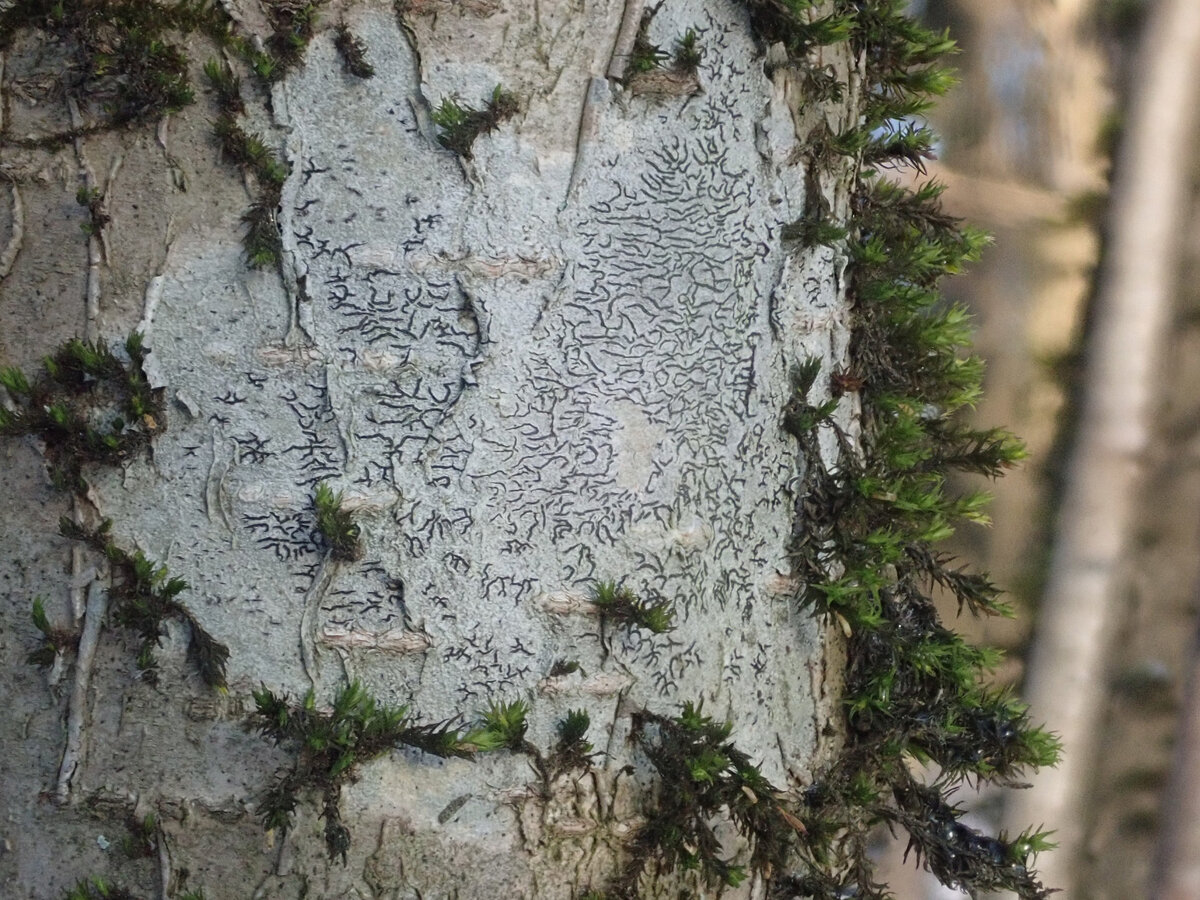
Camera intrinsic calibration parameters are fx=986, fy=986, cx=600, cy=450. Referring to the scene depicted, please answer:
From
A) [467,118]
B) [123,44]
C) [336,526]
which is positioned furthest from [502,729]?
[123,44]

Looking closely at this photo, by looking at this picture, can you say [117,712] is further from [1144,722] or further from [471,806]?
[1144,722]

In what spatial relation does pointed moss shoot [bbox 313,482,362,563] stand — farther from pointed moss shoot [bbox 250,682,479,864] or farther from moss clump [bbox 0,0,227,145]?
moss clump [bbox 0,0,227,145]

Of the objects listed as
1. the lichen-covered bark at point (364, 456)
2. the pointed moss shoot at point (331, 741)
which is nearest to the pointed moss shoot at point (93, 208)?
the lichen-covered bark at point (364, 456)

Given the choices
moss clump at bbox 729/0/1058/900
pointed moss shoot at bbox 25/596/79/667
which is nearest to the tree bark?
moss clump at bbox 729/0/1058/900

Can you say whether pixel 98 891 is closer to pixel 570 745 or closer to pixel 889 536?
pixel 570 745

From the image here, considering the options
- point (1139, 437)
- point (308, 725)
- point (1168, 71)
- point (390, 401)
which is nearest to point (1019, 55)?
point (1168, 71)
